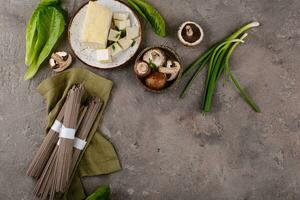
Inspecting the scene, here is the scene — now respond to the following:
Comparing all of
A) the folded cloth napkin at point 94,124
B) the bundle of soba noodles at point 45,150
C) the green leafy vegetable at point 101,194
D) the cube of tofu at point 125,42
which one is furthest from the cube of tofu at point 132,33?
the green leafy vegetable at point 101,194

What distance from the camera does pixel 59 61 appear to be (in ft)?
6.43

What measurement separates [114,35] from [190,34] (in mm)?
333

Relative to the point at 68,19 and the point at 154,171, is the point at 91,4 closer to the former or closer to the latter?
the point at 68,19

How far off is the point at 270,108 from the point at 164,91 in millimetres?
472

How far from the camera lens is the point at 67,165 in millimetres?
1852

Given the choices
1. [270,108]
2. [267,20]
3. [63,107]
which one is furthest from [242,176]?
[63,107]

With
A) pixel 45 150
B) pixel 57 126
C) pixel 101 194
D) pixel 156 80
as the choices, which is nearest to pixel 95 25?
pixel 156 80

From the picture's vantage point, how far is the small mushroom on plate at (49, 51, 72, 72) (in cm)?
196

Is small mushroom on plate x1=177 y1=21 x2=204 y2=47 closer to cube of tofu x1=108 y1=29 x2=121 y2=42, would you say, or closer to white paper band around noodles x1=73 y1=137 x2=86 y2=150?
cube of tofu x1=108 y1=29 x2=121 y2=42

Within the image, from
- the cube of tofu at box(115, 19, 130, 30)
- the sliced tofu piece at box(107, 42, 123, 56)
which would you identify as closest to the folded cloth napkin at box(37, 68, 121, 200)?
the sliced tofu piece at box(107, 42, 123, 56)

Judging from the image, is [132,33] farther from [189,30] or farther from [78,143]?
[78,143]

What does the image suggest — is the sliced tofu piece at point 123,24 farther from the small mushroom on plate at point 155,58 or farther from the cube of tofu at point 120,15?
the small mushroom on plate at point 155,58

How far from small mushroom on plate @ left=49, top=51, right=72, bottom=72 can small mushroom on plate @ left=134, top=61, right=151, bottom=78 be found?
33cm

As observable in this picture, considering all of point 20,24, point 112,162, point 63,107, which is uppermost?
point 20,24
